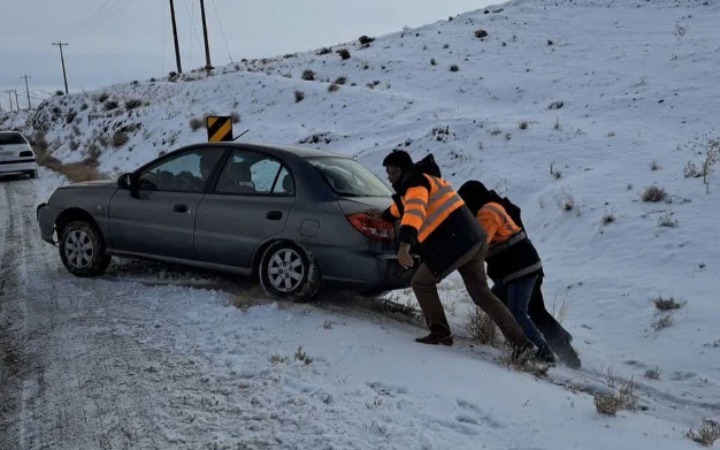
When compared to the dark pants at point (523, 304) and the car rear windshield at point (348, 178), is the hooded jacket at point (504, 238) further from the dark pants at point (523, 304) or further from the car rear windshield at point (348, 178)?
the car rear windshield at point (348, 178)

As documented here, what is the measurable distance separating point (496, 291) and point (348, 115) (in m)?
13.7

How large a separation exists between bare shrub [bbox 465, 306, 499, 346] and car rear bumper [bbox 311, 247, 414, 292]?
675 mm

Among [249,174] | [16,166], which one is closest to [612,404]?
[249,174]

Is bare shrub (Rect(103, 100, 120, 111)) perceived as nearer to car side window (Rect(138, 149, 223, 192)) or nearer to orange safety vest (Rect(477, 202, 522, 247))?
car side window (Rect(138, 149, 223, 192))

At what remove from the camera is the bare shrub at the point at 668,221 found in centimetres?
834

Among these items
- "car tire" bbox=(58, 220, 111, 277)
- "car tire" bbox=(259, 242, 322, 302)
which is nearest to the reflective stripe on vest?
"car tire" bbox=(259, 242, 322, 302)

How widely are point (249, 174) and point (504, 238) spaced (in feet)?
8.30

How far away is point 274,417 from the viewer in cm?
375

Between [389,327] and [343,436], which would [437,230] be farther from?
[343,436]

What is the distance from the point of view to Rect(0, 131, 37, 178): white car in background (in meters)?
19.4

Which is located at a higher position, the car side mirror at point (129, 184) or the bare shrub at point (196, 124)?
the bare shrub at point (196, 124)

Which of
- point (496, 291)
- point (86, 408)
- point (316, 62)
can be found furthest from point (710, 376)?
point (316, 62)

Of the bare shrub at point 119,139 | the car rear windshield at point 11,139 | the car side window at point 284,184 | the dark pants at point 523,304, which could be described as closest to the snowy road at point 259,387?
the dark pants at point 523,304

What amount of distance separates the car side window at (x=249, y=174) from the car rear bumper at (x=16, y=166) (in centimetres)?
1582
